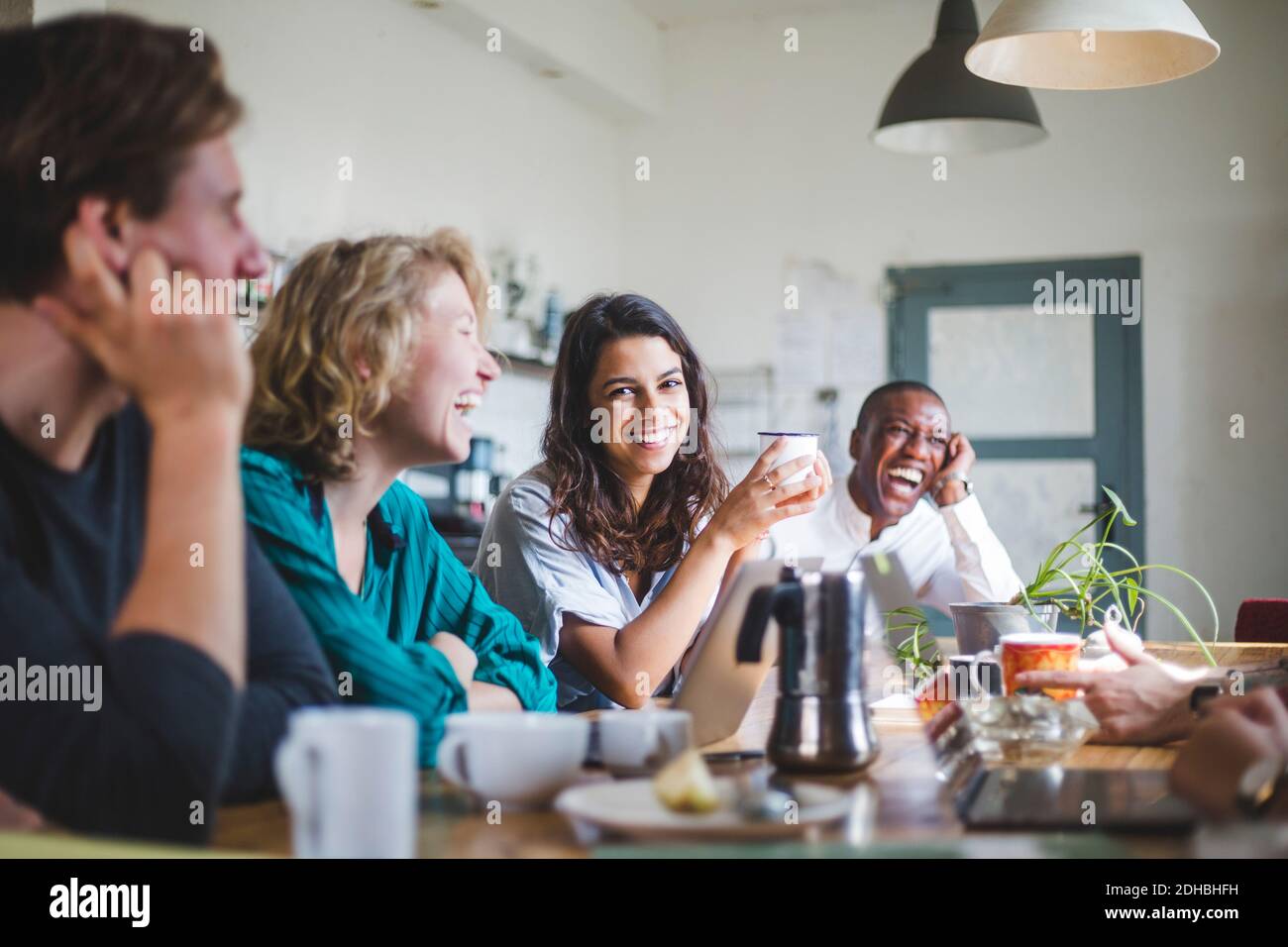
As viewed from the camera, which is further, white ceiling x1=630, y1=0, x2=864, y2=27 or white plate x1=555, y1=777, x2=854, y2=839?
white ceiling x1=630, y1=0, x2=864, y2=27

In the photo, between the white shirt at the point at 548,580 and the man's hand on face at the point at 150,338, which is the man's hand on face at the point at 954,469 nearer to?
the white shirt at the point at 548,580

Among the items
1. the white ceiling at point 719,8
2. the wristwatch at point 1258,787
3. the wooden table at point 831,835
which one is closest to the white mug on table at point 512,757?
the wooden table at point 831,835

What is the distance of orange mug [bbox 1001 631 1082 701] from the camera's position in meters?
1.58

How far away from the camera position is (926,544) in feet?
10.8

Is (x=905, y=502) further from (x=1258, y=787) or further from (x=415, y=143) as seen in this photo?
(x=1258, y=787)

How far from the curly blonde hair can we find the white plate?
497 millimetres

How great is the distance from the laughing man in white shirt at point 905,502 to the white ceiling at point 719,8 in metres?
2.85

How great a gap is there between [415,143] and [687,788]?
374 centimetres

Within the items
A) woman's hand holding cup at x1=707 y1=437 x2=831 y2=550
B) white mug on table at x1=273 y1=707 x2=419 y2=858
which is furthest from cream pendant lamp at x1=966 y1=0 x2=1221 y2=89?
white mug on table at x1=273 y1=707 x2=419 y2=858

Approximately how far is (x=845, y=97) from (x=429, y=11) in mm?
2151

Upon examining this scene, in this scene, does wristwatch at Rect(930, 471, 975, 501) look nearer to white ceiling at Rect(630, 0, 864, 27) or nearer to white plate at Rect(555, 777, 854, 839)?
white plate at Rect(555, 777, 854, 839)
